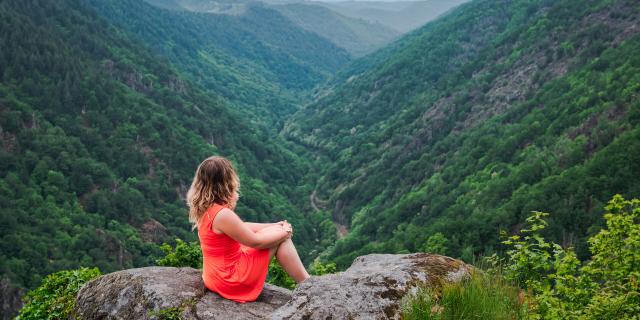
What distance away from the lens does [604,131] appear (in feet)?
233

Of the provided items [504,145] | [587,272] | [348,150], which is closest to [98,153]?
[348,150]

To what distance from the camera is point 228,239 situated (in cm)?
865

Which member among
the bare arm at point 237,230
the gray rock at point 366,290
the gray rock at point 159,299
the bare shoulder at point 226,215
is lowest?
the gray rock at point 159,299

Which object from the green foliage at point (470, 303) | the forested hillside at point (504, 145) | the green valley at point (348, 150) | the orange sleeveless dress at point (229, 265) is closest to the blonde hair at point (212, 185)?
the orange sleeveless dress at point (229, 265)

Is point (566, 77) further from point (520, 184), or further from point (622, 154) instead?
point (622, 154)

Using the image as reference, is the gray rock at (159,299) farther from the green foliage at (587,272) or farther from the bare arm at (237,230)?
the green foliage at (587,272)

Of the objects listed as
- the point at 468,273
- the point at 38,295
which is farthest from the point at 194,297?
the point at 38,295

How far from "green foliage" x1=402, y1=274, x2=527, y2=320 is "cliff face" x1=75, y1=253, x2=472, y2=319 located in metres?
0.54

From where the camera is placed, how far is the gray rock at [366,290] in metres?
7.44

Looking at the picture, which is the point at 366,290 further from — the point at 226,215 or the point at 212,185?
the point at 212,185

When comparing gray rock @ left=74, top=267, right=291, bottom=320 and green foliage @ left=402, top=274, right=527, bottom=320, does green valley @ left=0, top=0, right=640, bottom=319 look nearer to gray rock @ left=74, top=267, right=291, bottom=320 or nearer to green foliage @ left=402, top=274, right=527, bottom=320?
gray rock @ left=74, top=267, right=291, bottom=320

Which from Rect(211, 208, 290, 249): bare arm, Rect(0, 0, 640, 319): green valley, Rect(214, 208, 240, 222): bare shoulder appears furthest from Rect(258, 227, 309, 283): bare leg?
Rect(0, 0, 640, 319): green valley

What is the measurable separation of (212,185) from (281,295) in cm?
242

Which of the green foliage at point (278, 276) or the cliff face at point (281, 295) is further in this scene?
the green foliage at point (278, 276)
